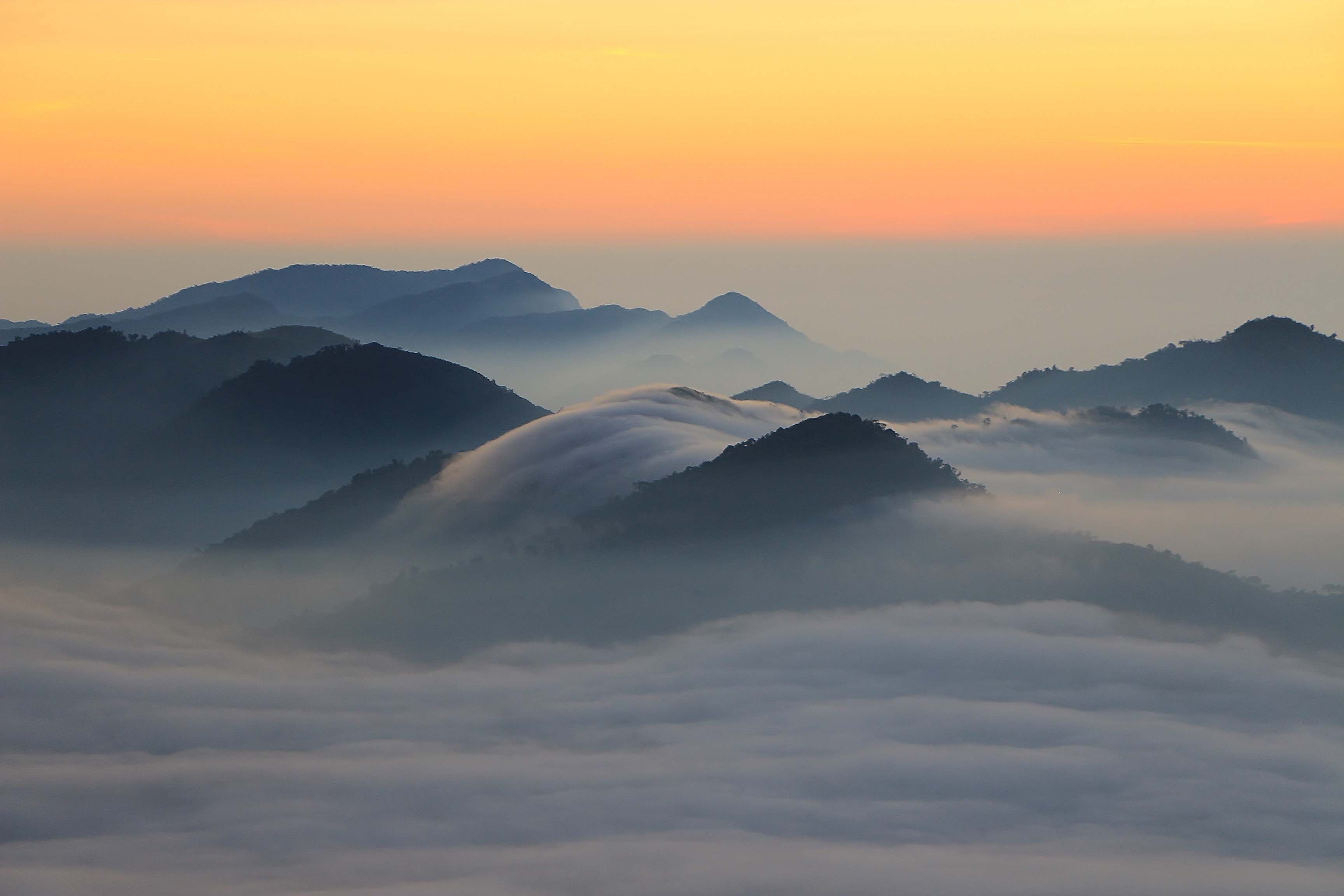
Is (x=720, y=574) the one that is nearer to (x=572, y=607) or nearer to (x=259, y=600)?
(x=572, y=607)

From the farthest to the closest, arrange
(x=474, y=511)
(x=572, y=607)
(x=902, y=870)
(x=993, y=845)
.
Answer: (x=474, y=511)
(x=572, y=607)
(x=993, y=845)
(x=902, y=870)

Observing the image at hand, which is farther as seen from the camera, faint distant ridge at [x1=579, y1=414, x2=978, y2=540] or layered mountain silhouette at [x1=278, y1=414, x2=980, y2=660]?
faint distant ridge at [x1=579, y1=414, x2=978, y2=540]

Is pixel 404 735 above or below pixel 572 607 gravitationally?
below

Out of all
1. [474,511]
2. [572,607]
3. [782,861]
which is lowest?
[782,861]

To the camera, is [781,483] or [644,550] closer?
[644,550]

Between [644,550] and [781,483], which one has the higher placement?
[781,483]

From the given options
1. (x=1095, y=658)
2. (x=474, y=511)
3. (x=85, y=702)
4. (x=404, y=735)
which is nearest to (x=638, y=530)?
(x=474, y=511)

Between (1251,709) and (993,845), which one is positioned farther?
(1251,709)

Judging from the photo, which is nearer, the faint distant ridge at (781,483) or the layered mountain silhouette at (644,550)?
the layered mountain silhouette at (644,550)
